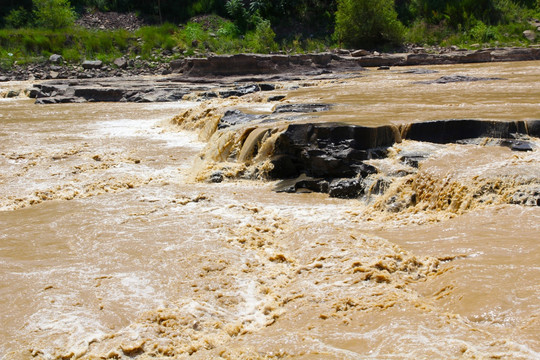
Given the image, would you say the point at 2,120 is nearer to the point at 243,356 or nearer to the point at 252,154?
the point at 252,154

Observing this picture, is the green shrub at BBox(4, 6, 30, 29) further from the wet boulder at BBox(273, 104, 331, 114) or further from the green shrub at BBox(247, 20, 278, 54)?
the wet boulder at BBox(273, 104, 331, 114)

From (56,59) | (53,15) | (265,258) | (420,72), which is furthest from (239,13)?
(265,258)

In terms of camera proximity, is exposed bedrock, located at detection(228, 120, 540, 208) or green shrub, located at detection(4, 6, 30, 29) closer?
exposed bedrock, located at detection(228, 120, 540, 208)

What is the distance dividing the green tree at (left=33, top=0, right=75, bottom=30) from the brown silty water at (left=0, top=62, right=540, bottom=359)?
2121cm

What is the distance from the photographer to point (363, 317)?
3602 millimetres

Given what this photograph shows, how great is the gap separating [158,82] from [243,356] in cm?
1582

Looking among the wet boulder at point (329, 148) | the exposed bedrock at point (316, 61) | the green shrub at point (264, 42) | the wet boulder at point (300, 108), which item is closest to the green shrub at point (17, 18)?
the green shrub at point (264, 42)

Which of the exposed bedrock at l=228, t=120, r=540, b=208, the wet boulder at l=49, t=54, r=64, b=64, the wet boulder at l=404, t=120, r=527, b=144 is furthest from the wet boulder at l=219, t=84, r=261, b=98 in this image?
the wet boulder at l=49, t=54, r=64, b=64

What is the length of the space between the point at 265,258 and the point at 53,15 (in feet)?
87.9

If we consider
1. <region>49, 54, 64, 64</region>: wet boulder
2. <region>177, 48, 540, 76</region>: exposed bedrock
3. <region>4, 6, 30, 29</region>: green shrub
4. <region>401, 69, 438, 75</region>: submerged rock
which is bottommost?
<region>401, 69, 438, 75</region>: submerged rock

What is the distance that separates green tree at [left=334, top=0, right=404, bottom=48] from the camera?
23.4m

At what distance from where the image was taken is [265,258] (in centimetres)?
495

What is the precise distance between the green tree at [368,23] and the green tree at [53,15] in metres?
14.0

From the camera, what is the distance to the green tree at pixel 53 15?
2769 centimetres
